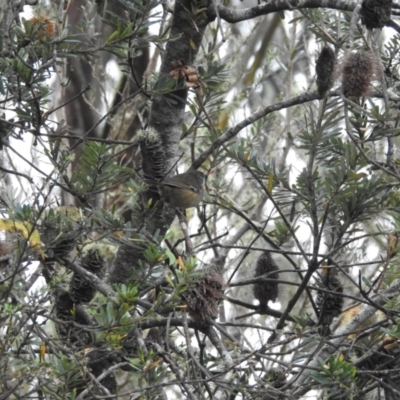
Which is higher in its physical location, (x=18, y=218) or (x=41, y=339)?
(x=18, y=218)

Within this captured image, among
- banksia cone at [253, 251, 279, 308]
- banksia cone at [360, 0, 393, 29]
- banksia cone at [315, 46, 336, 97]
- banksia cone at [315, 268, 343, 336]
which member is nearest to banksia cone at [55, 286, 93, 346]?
banksia cone at [253, 251, 279, 308]

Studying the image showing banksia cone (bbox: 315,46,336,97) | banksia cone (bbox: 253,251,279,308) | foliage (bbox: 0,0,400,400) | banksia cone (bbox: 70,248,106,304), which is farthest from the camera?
banksia cone (bbox: 253,251,279,308)

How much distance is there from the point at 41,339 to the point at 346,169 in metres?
0.97

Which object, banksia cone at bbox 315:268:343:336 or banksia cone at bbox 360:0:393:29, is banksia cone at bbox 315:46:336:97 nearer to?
banksia cone at bbox 360:0:393:29

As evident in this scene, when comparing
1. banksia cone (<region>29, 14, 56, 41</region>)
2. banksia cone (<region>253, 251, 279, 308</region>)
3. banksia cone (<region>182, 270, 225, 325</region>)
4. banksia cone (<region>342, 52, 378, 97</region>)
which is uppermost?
banksia cone (<region>29, 14, 56, 41</region>)

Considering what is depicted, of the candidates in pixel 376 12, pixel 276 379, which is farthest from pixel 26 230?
pixel 376 12

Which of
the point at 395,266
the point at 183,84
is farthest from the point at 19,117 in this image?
→ the point at 395,266

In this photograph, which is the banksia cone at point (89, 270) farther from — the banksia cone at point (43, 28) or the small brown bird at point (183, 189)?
the banksia cone at point (43, 28)

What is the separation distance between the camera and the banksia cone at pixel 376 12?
6.81 ft

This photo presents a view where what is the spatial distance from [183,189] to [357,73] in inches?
25.8

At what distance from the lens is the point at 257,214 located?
4195 mm

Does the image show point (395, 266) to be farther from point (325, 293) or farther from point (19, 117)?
point (19, 117)

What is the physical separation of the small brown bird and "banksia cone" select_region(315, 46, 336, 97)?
0.54m

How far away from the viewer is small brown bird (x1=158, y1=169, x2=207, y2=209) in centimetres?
238
